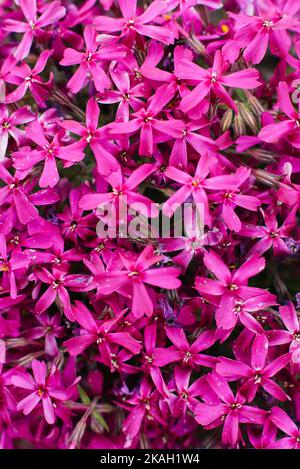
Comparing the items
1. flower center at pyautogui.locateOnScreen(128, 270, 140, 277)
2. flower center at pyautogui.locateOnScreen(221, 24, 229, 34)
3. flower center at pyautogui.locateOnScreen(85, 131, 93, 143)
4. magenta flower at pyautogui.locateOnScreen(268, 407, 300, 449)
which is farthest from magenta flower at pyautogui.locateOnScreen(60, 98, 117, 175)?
magenta flower at pyautogui.locateOnScreen(268, 407, 300, 449)

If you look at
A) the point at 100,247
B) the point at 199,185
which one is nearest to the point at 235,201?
the point at 199,185

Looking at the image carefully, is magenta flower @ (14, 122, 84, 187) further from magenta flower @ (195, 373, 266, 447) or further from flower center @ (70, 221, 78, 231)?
magenta flower @ (195, 373, 266, 447)

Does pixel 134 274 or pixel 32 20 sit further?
pixel 32 20

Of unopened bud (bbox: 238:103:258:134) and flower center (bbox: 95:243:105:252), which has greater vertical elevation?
unopened bud (bbox: 238:103:258:134)

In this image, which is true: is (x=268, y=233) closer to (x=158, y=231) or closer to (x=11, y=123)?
(x=158, y=231)

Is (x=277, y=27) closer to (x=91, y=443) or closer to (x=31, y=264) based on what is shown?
(x=31, y=264)

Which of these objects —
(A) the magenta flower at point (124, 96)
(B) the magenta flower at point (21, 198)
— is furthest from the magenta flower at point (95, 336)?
(A) the magenta flower at point (124, 96)

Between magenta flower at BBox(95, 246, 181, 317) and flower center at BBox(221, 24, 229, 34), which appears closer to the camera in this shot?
→ magenta flower at BBox(95, 246, 181, 317)
